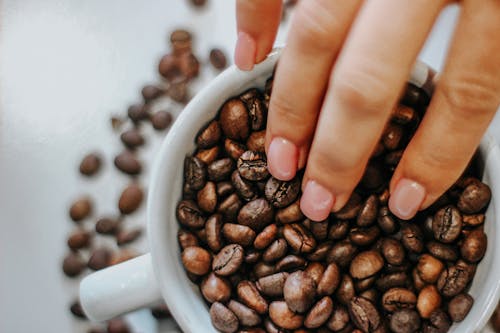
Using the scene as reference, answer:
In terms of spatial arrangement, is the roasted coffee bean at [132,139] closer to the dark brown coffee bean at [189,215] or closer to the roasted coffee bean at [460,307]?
the dark brown coffee bean at [189,215]

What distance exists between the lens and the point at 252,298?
0.63 metres

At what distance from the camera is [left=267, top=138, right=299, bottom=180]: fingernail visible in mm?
613

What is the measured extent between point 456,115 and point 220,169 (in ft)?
0.75

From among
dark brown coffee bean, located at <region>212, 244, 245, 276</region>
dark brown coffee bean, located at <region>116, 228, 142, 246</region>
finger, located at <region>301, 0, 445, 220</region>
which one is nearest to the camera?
finger, located at <region>301, 0, 445, 220</region>

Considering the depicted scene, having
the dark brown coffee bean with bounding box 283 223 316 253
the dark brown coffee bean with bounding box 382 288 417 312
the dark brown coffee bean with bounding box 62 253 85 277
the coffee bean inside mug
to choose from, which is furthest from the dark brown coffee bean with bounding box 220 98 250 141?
the dark brown coffee bean with bounding box 62 253 85 277

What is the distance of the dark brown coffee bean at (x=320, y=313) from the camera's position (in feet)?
2.02

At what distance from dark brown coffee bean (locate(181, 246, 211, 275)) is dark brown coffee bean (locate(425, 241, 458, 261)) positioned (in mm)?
214

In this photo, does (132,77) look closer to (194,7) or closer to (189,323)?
(194,7)

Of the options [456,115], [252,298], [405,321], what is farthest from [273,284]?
[456,115]

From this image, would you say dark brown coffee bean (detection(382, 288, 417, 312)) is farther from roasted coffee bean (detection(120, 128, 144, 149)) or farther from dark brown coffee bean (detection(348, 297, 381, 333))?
roasted coffee bean (detection(120, 128, 144, 149))

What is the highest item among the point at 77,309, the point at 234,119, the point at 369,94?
the point at 369,94

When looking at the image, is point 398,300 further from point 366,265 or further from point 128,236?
point 128,236

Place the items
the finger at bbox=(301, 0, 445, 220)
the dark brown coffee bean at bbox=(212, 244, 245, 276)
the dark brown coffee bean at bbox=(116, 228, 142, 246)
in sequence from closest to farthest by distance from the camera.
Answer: the finger at bbox=(301, 0, 445, 220) < the dark brown coffee bean at bbox=(212, 244, 245, 276) < the dark brown coffee bean at bbox=(116, 228, 142, 246)

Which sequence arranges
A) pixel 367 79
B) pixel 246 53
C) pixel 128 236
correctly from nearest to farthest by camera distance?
pixel 367 79, pixel 246 53, pixel 128 236
